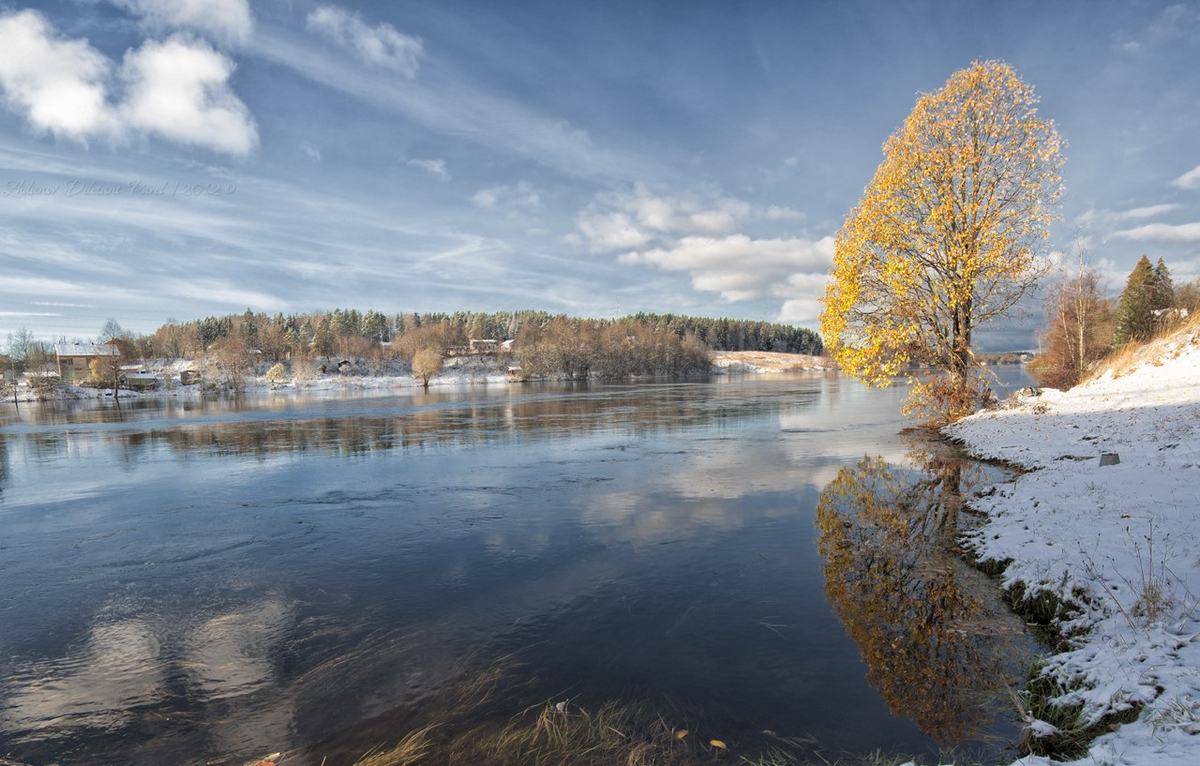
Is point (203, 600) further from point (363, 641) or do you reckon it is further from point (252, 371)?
point (252, 371)

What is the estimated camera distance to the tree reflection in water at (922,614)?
18.7 ft

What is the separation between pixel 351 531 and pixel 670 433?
55.8 feet

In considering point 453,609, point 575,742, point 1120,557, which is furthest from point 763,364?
point 575,742

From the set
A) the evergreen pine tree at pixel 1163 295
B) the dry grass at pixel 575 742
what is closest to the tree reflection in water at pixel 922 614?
the dry grass at pixel 575 742

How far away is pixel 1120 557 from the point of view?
7.09 m

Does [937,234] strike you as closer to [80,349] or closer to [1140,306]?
[1140,306]

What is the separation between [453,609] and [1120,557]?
8.82 metres

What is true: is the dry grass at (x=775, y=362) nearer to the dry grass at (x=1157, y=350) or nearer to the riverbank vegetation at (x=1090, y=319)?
the riverbank vegetation at (x=1090, y=319)

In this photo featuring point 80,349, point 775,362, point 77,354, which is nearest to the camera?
point 77,354

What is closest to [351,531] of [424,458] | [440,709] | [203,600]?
[203,600]

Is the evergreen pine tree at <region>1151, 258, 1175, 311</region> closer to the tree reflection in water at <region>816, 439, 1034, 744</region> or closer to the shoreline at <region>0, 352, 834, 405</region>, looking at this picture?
the tree reflection in water at <region>816, 439, 1034, 744</region>

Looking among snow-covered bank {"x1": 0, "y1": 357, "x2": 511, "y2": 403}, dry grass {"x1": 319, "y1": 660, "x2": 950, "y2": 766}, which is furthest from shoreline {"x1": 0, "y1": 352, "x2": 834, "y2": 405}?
dry grass {"x1": 319, "y1": 660, "x2": 950, "y2": 766}

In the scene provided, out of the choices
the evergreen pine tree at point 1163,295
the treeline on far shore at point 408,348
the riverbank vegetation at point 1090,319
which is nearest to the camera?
the riverbank vegetation at point 1090,319

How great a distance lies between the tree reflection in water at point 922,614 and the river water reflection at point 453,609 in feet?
0.13
